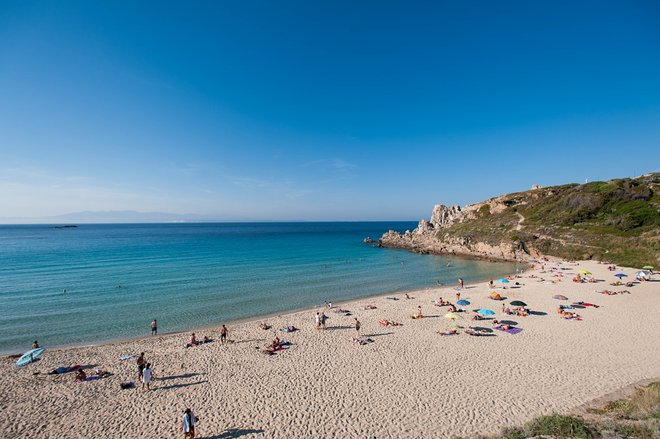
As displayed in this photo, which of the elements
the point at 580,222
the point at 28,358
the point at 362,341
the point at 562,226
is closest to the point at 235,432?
the point at 362,341

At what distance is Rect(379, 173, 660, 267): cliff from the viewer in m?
48.3

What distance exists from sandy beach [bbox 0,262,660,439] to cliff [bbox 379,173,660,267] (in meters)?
30.2

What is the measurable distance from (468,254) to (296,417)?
2448 inches

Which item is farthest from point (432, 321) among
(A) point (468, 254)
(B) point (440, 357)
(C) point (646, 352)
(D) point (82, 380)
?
(A) point (468, 254)

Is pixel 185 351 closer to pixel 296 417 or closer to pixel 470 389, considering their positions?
pixel 296 417

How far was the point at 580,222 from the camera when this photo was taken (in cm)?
5956

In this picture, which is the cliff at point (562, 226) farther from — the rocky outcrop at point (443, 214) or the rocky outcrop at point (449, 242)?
the rocky outcrop at point (443, 214)

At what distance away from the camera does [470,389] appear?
1420 cm

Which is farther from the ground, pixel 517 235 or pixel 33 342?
pixel 517 235

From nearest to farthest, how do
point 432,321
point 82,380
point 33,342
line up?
1. point 82,380
2. point 33,342
3. point 432,321

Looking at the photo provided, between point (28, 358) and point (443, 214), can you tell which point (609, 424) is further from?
point (443, 214)

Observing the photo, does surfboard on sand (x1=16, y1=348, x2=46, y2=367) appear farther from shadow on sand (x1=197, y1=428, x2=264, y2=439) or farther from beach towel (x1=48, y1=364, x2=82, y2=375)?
shadow on sand (x1=197, y1=428, x2=264, y2=439)

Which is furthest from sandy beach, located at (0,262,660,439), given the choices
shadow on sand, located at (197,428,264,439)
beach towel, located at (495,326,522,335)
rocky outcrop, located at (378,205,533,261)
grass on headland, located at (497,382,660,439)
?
rocky outcrop, located at (378,205,533,261)

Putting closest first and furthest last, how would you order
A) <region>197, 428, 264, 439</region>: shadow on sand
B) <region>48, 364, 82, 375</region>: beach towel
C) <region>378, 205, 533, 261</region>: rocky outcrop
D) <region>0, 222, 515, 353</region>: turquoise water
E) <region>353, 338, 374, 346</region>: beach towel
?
<region>197, 428, 264, 439</region>: shadow on sand → <region>48, 364, 82, 375</region>: beach towel → <region>353, 338, 374, 346</region>: beach towel → <region>0, 222, 515, 353</region>: turquoise water → <region>378, 205, 533, 261</region>: rocky outcrop
